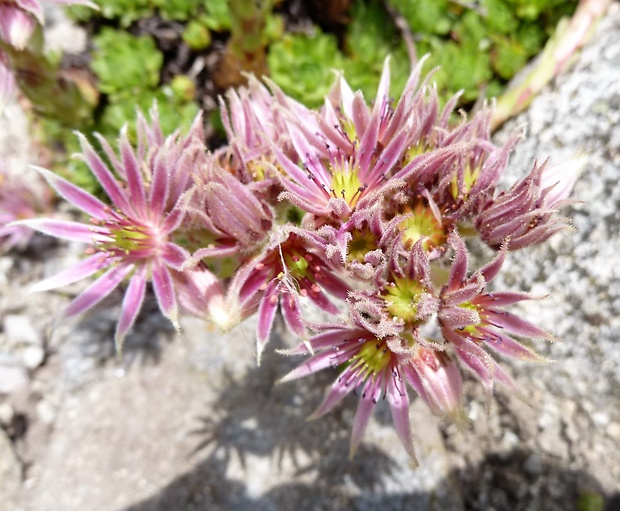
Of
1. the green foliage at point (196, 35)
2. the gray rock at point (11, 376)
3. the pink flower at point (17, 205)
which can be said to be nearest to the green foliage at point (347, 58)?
the green foliage at point (196, 35)

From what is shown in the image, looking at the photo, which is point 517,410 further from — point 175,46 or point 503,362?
point 175,46

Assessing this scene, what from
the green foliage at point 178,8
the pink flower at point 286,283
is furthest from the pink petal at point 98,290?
the green foliage at point 178,8

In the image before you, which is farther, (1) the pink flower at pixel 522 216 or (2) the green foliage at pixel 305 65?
(2) the green foliage at pixel 305 65

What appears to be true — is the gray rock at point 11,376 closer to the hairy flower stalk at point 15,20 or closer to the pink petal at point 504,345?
the hairy flower stalk at point 15,20

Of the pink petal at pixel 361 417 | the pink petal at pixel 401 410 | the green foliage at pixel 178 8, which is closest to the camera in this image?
the pink petal at pixel 401 410

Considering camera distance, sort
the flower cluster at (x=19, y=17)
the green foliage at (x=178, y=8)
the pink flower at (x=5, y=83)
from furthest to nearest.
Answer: the green foliage at (x=178, y=8) < the pink flower at (x=5, y=83) < the flower cluster at (x=19, y=17)

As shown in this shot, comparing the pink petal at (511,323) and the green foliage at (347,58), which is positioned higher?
the green foliage at (347,58)

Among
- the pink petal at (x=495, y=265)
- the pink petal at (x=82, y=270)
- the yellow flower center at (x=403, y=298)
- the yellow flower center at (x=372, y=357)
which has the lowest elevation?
the pink petal at (x=82, y=270)
